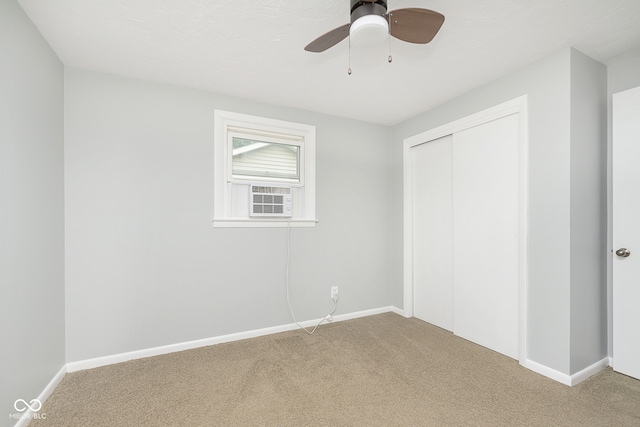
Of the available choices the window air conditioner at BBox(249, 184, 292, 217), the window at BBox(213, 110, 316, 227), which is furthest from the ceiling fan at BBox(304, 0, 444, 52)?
the window air conditioner at BBox(249, 184, 292, 217)

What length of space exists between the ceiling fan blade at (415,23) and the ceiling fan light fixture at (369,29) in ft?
0.31

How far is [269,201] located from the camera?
2.77 metres

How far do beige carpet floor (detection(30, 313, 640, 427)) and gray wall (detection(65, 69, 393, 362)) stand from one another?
341 millimetres

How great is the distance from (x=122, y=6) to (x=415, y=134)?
2.81m

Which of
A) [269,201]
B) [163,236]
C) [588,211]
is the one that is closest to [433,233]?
[588,211]

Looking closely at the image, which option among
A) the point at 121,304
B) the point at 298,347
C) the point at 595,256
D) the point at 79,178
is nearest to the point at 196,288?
the point at 121,304

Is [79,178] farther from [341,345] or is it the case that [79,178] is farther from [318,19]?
[341,345]

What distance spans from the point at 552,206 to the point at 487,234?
1.86ft

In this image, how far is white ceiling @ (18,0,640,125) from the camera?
5.17 ft

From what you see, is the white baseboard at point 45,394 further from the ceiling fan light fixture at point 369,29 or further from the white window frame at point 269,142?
the ceiling fan light fixture at point 369,29

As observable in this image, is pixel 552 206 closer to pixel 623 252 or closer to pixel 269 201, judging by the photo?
pixel 623 252

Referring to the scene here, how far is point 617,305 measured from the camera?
2.02m

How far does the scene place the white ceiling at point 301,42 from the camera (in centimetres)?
158

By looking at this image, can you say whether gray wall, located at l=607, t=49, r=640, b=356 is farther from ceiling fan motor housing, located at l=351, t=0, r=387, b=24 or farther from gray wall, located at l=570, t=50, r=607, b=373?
ceiling fan motor housing, located at l=351, t=0, r=387, b=24
